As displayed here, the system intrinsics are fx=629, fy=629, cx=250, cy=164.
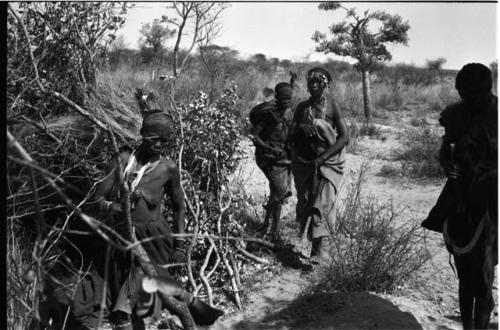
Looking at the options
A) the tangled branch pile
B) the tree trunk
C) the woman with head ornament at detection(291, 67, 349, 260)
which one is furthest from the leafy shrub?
the tree trunk

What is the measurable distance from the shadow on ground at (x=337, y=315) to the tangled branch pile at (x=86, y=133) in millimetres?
377

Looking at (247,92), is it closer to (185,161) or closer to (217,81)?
(217,81)

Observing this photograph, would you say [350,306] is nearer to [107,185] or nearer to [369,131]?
[107,185]

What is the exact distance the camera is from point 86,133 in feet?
14.4

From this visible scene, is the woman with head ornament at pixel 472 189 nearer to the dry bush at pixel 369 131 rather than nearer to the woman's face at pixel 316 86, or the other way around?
the woman's face at pixel 316 86

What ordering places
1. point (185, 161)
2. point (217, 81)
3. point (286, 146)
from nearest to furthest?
point (185, 161) < point (286, 146) < point (217, 81)

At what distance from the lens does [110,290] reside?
352 centimetres

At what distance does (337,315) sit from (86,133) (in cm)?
213

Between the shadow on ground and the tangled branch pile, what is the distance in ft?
1.24

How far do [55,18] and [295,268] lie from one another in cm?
273

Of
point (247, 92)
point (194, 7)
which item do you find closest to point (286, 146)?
point (194, 7)

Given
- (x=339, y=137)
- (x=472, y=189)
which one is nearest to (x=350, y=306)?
(x=472, y=189)

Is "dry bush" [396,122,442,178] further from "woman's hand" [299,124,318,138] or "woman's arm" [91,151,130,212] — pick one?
"woman's arm" [91,151,130,212]

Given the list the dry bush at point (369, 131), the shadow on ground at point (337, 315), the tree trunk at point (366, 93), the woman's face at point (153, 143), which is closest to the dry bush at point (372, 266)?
the shadow on ground at point (337, 315)
